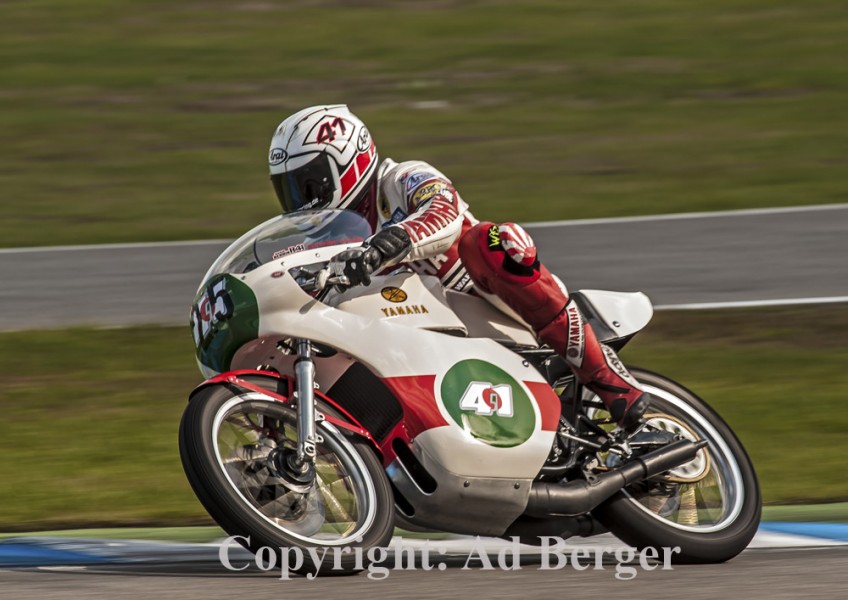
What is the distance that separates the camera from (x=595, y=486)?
5109 millimetres

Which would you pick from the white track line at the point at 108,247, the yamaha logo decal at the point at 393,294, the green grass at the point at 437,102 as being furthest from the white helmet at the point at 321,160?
the green grass at the point at 437,102

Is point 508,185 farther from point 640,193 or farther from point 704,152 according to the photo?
point 704,152

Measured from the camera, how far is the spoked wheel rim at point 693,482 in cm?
540

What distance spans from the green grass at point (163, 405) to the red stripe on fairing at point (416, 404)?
159 cm

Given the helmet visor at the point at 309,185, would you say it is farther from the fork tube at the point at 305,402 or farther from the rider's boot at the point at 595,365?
the rider's boot at the point at 595,365

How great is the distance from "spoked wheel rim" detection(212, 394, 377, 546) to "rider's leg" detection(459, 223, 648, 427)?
2.68 ft

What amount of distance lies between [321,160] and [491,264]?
68 cm

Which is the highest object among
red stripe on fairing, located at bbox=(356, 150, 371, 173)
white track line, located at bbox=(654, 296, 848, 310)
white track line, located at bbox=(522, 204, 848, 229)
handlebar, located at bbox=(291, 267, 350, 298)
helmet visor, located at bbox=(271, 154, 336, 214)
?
red stripe on fairing, located at bbox=(356, 150, 371, 173)

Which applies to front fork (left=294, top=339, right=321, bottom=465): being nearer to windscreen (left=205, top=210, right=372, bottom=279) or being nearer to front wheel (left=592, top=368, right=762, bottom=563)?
windscreen (left=205, top=210, right=372, bottom=279)

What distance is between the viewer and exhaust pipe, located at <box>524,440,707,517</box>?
504 cm

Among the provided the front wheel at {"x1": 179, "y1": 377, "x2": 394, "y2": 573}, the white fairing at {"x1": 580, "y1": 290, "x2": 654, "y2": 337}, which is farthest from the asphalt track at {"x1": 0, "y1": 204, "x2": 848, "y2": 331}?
the front wheel at {"x1": 179, "y1": 377, "x2": 394, "y2": 573}

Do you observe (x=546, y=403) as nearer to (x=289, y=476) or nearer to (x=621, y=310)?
(x=621, y=310)

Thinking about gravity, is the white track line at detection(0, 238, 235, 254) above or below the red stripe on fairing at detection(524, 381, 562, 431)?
below

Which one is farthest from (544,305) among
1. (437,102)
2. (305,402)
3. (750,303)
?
(437,102)
